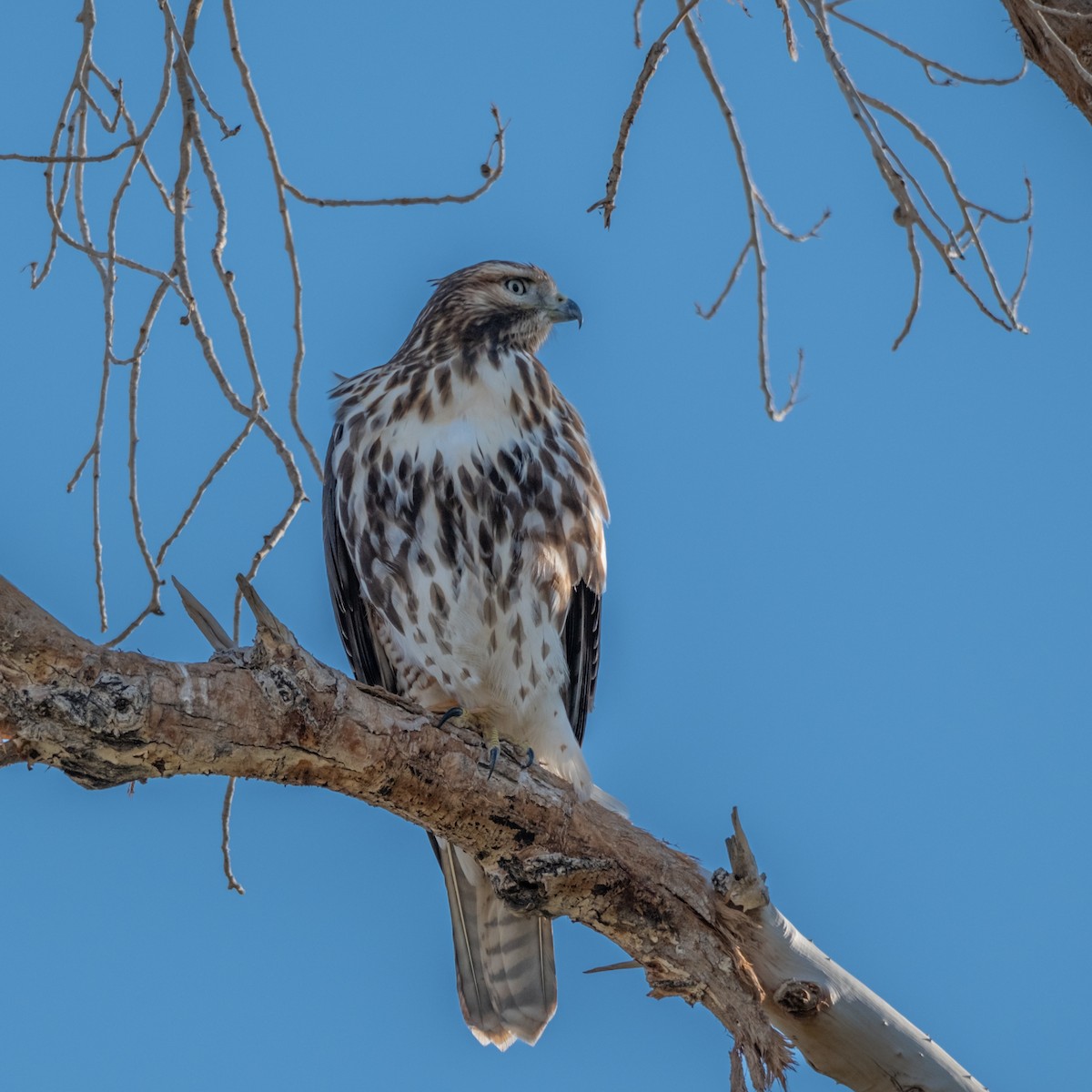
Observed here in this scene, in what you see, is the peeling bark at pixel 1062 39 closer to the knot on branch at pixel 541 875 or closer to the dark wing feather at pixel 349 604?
the knot on branch at pixel 541 875

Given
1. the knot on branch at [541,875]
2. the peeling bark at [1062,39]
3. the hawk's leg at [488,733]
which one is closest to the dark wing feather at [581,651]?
the hawk's leg at [488,733]

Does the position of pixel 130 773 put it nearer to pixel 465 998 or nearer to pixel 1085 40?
pixel 465 998

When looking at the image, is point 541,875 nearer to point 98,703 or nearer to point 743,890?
point 743,890

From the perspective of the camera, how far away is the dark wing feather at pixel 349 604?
15.3 ft

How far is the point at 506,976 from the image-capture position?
4312mm

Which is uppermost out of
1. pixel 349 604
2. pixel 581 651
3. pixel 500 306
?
pixel 500 306

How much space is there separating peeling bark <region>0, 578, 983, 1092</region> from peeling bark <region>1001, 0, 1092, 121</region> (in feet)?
6.18

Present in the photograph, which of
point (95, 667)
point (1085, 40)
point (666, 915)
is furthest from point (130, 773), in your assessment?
point (1085, 40)

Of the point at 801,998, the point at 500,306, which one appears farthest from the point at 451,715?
the point at 500,306

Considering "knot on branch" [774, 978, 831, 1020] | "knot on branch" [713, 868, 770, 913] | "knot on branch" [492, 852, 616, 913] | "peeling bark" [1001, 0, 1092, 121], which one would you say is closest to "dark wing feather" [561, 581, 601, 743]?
"knot on branch" [492, 852, 616, 913]

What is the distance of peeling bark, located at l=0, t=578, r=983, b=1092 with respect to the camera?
9.32 ft

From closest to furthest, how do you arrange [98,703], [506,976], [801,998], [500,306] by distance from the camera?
1. [98,703]
2. [801,998]
3. [506,976]
4. [500,306]

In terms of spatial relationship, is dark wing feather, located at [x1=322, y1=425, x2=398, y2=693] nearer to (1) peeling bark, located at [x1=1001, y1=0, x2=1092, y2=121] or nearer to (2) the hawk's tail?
(2) the hawk's tail

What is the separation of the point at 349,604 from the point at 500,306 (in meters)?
1.19
